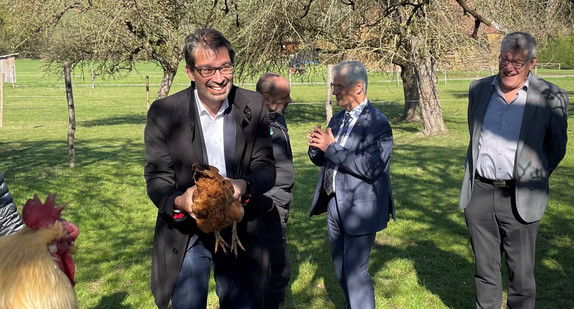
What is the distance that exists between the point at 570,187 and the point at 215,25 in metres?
12.6

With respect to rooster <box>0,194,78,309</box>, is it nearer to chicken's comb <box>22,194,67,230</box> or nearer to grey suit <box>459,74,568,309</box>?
chicken's comb <box>22,194,67,230</box>

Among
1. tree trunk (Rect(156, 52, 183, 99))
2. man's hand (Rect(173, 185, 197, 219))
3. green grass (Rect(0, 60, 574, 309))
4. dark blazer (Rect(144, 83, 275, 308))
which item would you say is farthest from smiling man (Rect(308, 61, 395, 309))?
tree trunk (Rect(156, 52, 183, 99))

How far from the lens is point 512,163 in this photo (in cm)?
431

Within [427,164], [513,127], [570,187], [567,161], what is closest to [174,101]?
[513,127]

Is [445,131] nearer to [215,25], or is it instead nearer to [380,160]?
[215,25]

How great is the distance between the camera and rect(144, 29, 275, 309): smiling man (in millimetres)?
3125

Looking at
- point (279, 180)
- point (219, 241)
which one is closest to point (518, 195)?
point (279, 180)

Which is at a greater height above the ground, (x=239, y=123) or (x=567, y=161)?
(x=239, y=123)

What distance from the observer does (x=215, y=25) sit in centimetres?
1986

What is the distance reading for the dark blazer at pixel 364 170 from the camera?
4.34 metres

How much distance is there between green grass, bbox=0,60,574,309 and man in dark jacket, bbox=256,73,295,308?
0.85 metres

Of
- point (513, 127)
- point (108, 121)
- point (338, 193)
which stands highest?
point (513, 127)

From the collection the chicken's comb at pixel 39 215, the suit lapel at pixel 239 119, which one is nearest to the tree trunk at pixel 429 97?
the suit lapel at pixel 239 119

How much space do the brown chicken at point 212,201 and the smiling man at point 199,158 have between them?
0.27 ft
